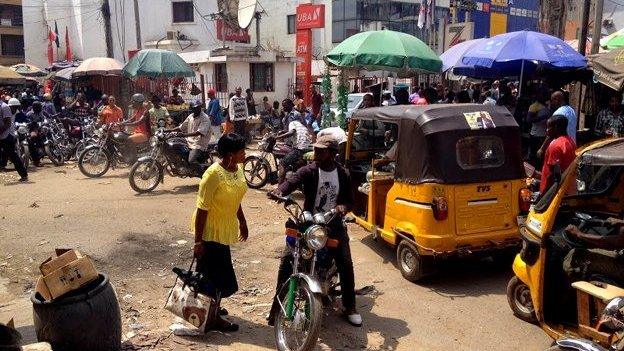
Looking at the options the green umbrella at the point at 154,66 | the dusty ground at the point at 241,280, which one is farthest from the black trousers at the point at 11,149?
the green umbrella at the point at 154,66

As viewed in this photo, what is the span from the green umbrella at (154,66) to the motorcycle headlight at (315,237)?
13039 mm

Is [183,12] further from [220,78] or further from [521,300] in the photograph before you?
[521,300]

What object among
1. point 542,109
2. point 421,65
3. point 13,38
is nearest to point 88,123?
point 421,65

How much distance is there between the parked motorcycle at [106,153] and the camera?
11.6 metres

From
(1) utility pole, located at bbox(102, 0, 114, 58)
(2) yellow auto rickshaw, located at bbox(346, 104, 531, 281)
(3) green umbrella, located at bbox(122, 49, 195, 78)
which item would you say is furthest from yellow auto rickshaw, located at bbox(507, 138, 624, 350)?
(1) utility pole, located at bbox(102, 0, 114, 58)

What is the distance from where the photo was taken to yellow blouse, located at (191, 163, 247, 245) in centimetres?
425

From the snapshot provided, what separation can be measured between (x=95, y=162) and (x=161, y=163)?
2.22 meters

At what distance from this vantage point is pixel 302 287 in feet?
13.2

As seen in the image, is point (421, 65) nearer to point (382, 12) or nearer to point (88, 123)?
point (88, 123)

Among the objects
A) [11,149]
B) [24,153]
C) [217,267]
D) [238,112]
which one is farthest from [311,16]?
[217,267]

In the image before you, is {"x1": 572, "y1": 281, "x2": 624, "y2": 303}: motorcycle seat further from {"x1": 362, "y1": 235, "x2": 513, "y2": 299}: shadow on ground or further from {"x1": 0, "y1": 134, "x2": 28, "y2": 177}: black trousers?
{"x1": 0, "y1": 134, "x2": 28, "y2": 177}: black trousers

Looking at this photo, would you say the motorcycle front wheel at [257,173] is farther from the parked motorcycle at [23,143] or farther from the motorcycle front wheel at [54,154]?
the motorcycle front wheel at [54,154]

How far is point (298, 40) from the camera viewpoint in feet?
65.7

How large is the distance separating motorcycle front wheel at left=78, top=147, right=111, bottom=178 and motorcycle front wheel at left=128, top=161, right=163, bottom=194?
2118mm
